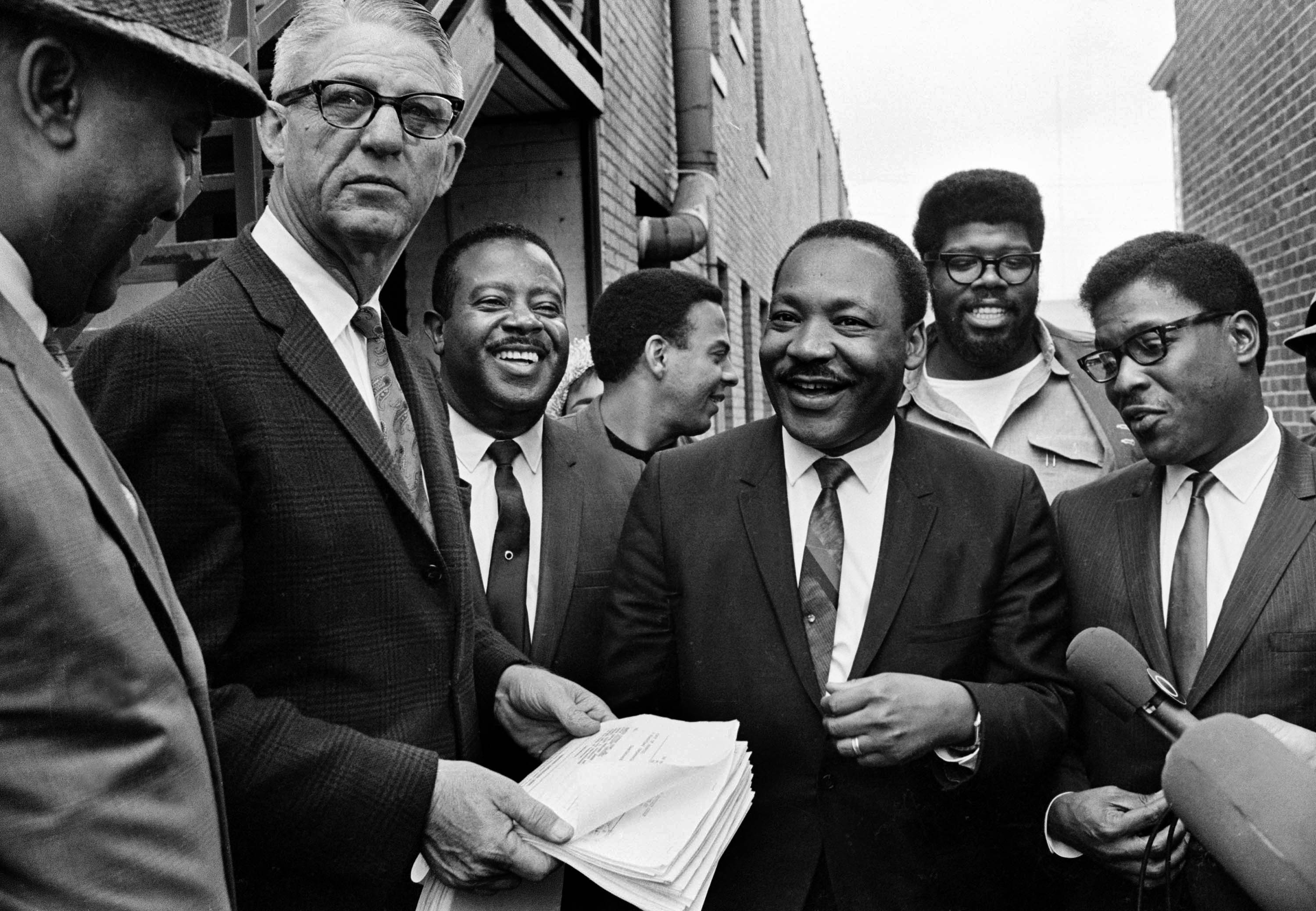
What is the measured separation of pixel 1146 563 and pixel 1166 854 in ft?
1.98

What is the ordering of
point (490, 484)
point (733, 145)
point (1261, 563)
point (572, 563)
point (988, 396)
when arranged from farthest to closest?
point (733, 145) < point (988, 396) < point (490, 484) < point (572, 563) < point (1261, 563)

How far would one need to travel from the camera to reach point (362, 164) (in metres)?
1.97

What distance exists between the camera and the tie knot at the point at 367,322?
1.98m

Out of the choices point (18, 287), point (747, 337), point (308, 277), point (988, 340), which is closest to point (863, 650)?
point (308, 277)

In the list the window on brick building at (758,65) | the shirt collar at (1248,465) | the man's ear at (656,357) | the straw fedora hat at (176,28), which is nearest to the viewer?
the straw fedora hat at (176,28)

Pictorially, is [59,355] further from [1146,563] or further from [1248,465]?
[1248,465]

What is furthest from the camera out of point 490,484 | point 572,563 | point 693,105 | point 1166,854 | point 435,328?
point 693,105

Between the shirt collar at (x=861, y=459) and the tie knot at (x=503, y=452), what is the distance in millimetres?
876

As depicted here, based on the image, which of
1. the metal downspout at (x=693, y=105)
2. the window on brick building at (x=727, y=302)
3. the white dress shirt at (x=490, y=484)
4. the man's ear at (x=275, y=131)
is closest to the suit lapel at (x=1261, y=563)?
the white dress shirt at (x=490, y=484)

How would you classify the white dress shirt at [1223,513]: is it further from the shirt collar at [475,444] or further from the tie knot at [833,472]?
the shirt collar at [475,444]

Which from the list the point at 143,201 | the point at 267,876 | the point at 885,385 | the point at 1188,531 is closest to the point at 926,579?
the point at 885,385

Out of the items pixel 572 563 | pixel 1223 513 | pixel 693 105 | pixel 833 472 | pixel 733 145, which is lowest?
pixel 572 563

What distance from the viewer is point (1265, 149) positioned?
25.6 feet

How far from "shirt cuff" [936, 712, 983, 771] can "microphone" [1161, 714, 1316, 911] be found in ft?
2.75
